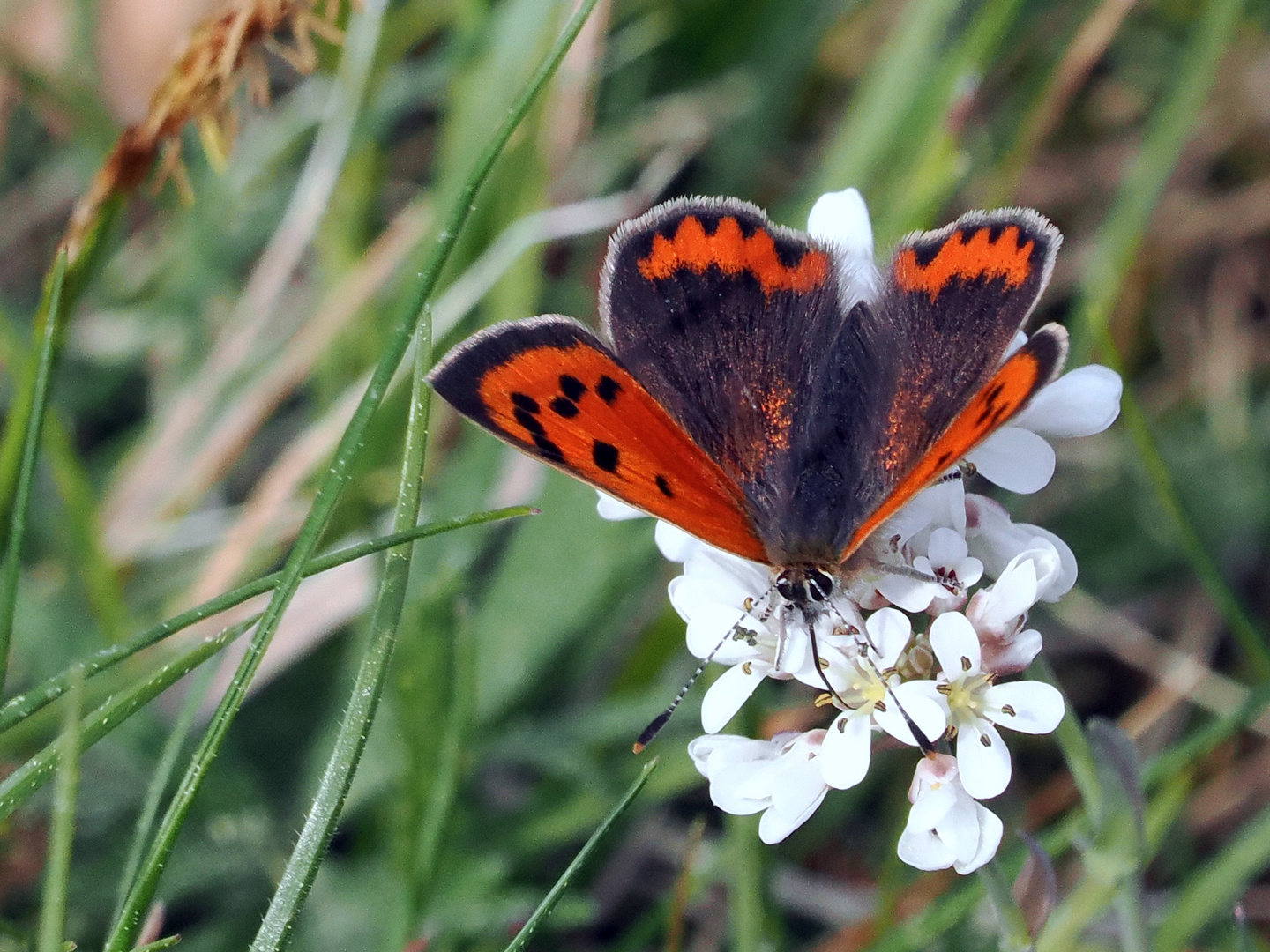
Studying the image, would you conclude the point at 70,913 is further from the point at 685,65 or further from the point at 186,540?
the point at 685,65

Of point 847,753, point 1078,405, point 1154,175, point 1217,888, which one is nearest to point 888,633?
point 847,753

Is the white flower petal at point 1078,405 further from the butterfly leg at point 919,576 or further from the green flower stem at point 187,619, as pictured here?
the green flower stem at point 187,619

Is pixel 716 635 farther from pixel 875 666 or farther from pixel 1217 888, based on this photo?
pixel 1217 888

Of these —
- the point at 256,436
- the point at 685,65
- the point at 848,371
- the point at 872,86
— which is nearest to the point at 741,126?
the point at 685,65

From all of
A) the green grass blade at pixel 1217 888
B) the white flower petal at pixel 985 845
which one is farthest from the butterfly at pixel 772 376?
the green grass blade at pixel 1217 888

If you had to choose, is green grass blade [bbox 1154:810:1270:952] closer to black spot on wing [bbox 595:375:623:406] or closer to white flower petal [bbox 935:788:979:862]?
white flower petal [bbox 935:788:979:862]

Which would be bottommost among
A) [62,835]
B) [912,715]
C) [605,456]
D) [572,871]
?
[912,715]
